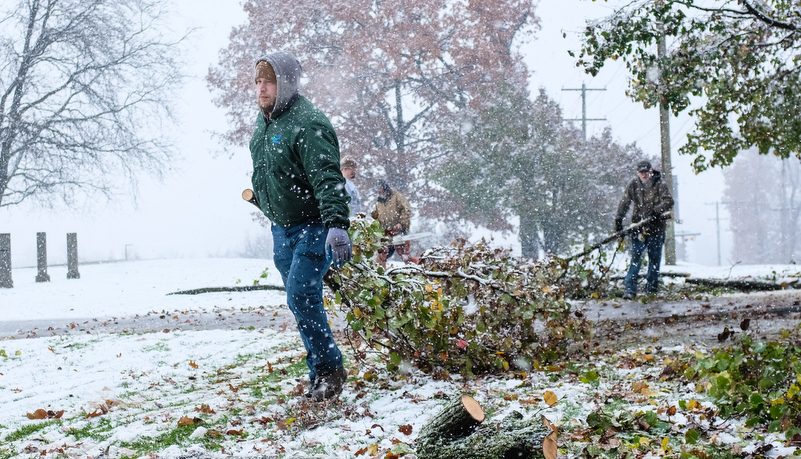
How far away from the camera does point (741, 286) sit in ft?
37.0

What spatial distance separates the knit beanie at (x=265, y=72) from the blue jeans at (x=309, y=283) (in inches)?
36.6

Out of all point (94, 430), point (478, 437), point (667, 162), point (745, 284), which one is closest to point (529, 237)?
point (667, 162)

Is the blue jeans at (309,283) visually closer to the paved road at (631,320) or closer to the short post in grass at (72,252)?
the paved road at (631,320)

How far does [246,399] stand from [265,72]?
221 centimetres

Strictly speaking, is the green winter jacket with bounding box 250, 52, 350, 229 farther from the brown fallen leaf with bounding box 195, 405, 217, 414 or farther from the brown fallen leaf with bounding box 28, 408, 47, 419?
the brown fallen leaf with bounding box 28, 408, 47, 419

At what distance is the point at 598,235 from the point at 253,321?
13611 millimetres

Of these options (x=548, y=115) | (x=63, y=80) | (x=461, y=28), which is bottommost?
(x=548, y=115)

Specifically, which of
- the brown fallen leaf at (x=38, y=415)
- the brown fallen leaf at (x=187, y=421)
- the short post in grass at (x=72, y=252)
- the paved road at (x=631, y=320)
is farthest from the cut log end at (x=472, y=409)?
the short post in grass at (x=72, y=252)

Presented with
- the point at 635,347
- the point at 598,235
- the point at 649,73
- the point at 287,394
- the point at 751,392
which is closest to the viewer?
the point at 751,392

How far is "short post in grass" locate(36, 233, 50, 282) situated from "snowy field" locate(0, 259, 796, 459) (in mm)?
11245

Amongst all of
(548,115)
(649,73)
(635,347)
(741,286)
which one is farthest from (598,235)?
(635,347)

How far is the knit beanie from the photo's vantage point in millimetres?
3775

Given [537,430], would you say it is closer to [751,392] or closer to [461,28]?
[751,392]

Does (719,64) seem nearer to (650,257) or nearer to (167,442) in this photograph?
(650,257)
